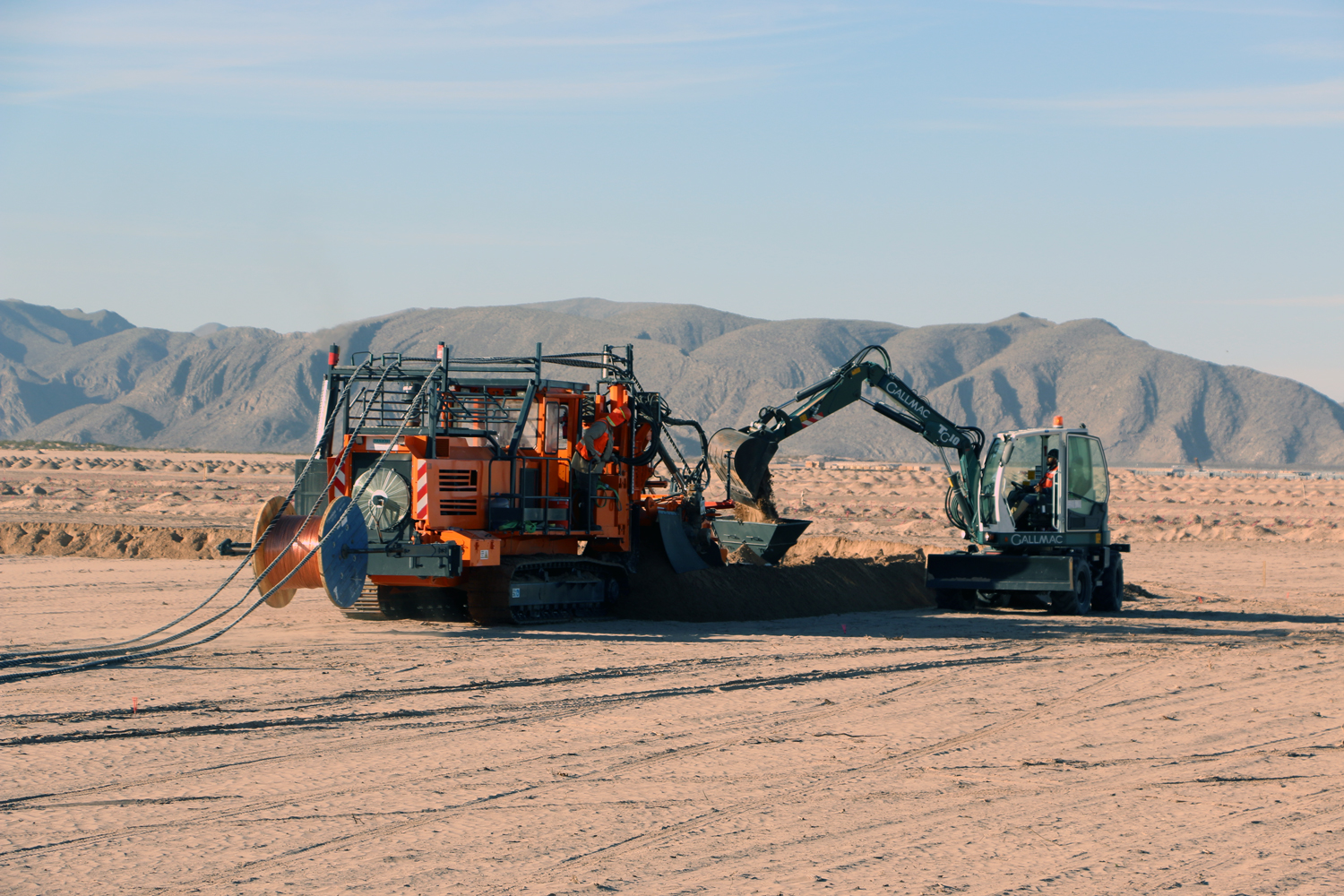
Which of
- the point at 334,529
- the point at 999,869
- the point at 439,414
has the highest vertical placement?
the point at 439,414

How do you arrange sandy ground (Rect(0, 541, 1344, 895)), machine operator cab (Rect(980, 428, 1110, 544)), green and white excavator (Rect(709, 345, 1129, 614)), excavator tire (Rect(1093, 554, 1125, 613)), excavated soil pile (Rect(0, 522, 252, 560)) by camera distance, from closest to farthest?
sandy ground (Rect(0, 541, 1344, 895))
green and white excavator (Rect(709, 345, 1129, 614))
machine operator cab (Rect(980, 428, 1110, 544))
excavator tire (Rect(1093, 554, 1125, 613))
excavated soil pile (Rect(0, 522, 252, 560))

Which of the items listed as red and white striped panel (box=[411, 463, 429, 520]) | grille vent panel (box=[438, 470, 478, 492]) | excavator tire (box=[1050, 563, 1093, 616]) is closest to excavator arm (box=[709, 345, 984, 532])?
excavator tire (box=[1050, 563, 1093, 616])

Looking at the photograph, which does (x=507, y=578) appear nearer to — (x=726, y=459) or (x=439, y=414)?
(x=439, y=414)

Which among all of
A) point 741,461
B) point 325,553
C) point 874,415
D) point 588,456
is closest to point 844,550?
point 741,461

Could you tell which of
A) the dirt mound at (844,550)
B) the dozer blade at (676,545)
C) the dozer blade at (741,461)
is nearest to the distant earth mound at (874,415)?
the dirt mound at (844,550)

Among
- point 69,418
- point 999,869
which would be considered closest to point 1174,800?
point 999,869

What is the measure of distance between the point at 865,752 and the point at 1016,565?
34.7 feet

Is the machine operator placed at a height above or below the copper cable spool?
above

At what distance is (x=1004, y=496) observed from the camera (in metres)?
20.3

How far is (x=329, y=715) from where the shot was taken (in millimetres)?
10711

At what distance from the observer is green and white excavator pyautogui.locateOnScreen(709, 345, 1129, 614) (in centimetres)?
1978

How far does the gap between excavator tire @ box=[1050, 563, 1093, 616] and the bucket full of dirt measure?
3818 millimetres

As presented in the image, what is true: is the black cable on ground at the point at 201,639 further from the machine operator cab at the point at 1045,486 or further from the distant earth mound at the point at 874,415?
the distant earth mound at the point at 874,415

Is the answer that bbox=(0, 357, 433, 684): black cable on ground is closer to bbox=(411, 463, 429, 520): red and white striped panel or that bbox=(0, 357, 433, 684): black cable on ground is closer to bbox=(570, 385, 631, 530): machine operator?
bbox=(411, 463, 429, 520): red and white striped panel
